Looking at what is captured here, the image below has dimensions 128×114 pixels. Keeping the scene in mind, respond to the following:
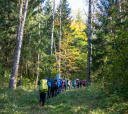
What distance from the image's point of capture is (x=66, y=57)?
80.8ft

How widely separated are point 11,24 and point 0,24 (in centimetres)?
141

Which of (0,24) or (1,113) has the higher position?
(0,24)

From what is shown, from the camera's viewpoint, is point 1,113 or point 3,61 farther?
point 3,61

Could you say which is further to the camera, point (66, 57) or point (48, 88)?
point (66, 57)

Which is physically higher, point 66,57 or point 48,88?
point 66,57

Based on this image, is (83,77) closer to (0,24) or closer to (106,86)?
(0,24)

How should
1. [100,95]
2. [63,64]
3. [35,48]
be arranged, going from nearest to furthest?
[100,95]
[35,48]
[63,64]

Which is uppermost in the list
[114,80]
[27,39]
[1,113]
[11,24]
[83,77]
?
[11,24]

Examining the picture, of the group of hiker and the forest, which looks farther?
the group of hiker

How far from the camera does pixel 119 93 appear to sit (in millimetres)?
6793

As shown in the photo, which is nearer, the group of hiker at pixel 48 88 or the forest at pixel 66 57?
the forest at pixel 66 57

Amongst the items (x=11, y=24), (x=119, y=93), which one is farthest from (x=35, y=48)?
(x=119, y=93)

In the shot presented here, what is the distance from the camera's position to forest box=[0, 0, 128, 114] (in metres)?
6.57

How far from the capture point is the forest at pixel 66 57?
259 inches
